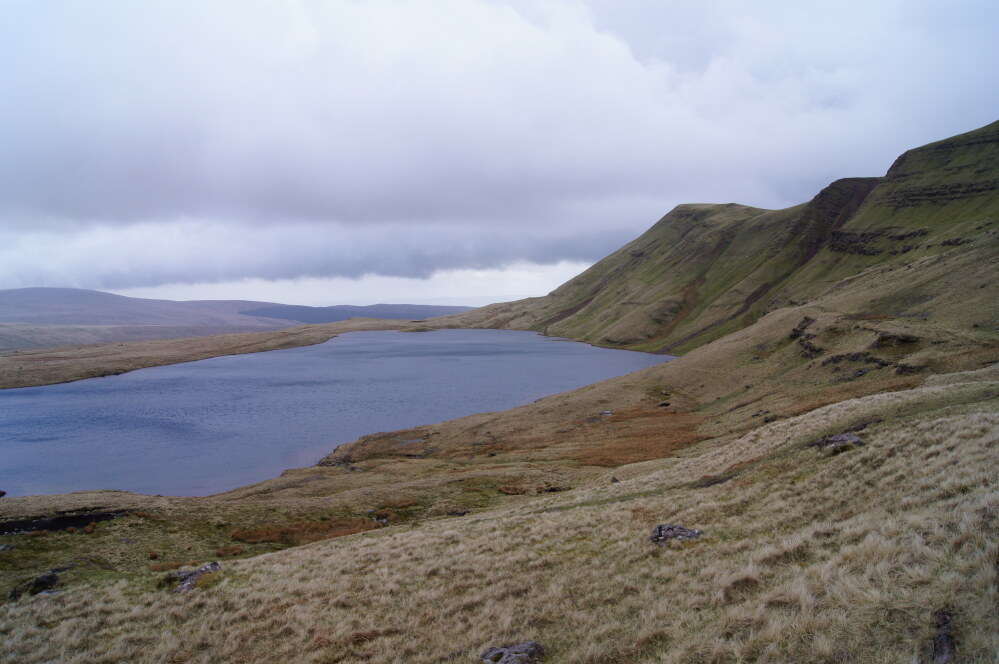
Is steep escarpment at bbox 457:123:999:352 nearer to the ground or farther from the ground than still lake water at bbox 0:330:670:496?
farther from the ground

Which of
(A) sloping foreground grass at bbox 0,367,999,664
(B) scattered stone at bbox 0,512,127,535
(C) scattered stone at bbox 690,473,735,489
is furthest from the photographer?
(B) scattered stone at bbox 0,512,127,535

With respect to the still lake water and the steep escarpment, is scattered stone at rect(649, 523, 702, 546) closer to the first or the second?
the still lake water

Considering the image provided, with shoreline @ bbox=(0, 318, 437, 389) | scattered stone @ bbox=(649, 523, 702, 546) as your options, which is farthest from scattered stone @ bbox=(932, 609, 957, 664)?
shoreline @ bbox=(0, 318, 437, 389)

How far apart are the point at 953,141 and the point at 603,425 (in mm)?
145543

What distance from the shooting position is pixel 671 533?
16891 mm

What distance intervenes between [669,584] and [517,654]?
4.71 m

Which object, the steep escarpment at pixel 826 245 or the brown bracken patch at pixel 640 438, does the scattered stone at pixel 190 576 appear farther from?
the steep escarpment at pixel 826 245

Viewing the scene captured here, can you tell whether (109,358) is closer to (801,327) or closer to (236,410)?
(236,410)

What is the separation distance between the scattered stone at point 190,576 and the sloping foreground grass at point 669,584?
69 cm

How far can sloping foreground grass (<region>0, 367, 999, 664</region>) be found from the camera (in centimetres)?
872

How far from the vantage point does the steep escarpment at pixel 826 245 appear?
111250 mm

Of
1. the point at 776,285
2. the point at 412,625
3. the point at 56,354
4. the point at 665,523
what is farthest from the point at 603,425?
the point at 56,354

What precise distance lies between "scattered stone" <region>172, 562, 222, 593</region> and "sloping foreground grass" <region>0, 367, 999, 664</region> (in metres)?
0.69

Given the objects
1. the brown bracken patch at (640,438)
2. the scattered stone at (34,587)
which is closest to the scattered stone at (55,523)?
the scattered stone at (34,587)
